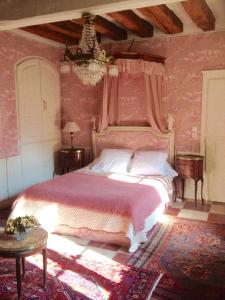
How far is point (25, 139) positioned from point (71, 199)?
1937mm

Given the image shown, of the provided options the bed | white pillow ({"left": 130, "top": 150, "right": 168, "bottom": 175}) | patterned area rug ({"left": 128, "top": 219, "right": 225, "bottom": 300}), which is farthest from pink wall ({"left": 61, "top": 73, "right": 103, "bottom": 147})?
patterned area rug ({"left": 128, "top": 219, "right": 225, "bottom": 300})

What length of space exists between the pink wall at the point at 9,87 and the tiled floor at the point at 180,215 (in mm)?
1043

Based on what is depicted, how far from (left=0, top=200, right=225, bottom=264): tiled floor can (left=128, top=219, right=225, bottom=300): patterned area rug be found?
17cm

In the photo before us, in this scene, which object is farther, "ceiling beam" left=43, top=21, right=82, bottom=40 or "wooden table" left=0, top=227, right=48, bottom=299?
"ceiling beam" left=43, top=21, right=82, bottom=40

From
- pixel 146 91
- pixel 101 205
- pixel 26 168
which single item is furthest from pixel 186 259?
pixel 26 168

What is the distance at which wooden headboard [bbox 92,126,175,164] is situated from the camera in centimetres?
496

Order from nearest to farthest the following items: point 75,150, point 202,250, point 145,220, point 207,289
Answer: point 207,289 → point 202,250 → point 145,220 → point 75,150

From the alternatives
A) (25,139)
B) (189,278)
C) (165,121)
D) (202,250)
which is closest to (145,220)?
(202,250)

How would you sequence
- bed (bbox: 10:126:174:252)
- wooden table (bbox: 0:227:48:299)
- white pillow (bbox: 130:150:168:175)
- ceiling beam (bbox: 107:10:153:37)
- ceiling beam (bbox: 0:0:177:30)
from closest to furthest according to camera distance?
wooden table (bbox: 0:227:48:299), ceiling beam (bbox: 0:0:177:30), bed (bbox: 10:126:174:252), ceiling beam (bbox: 107:10:153:37), white pillow (bbox: 130:150:168:175)

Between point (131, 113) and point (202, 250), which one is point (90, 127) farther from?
point (202, 250)

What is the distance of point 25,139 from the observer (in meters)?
4.98

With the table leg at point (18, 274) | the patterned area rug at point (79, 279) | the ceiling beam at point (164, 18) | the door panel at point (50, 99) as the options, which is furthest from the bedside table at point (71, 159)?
the table leg at point (18, 274)

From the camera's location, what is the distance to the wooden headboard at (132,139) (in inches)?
195

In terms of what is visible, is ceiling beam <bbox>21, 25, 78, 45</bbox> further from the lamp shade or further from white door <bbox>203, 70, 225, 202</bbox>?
white door <bbox>203, 70, 225, 202</bbox>
